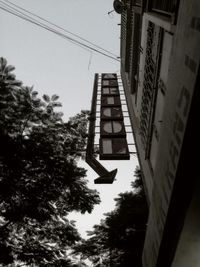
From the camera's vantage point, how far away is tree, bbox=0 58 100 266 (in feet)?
35.5

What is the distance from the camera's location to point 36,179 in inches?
450

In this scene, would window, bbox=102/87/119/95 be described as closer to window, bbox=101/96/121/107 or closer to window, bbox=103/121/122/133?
window, bbox=101/96/121/107

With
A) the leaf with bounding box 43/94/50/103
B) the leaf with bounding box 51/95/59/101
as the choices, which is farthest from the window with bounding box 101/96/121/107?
the leaf with bounding box 43/94/50/103

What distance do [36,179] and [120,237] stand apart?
550 centimetres

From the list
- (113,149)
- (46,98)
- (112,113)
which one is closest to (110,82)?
(112,113)

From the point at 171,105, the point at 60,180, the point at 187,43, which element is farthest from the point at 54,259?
the point at 187,43

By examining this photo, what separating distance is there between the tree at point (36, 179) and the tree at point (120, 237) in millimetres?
2005

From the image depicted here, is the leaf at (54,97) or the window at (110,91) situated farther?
the window at (110,91)

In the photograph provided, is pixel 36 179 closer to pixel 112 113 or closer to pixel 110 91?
pixel 112 113

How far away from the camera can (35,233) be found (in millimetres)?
12672

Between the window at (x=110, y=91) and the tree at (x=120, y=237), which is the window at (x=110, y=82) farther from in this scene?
the tree at (x=120, y=237)

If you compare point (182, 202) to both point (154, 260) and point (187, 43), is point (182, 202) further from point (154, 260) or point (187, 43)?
point (187, 43)

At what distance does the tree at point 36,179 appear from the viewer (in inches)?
426

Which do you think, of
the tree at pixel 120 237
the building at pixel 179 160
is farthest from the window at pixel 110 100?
the building at pixel 179 160
